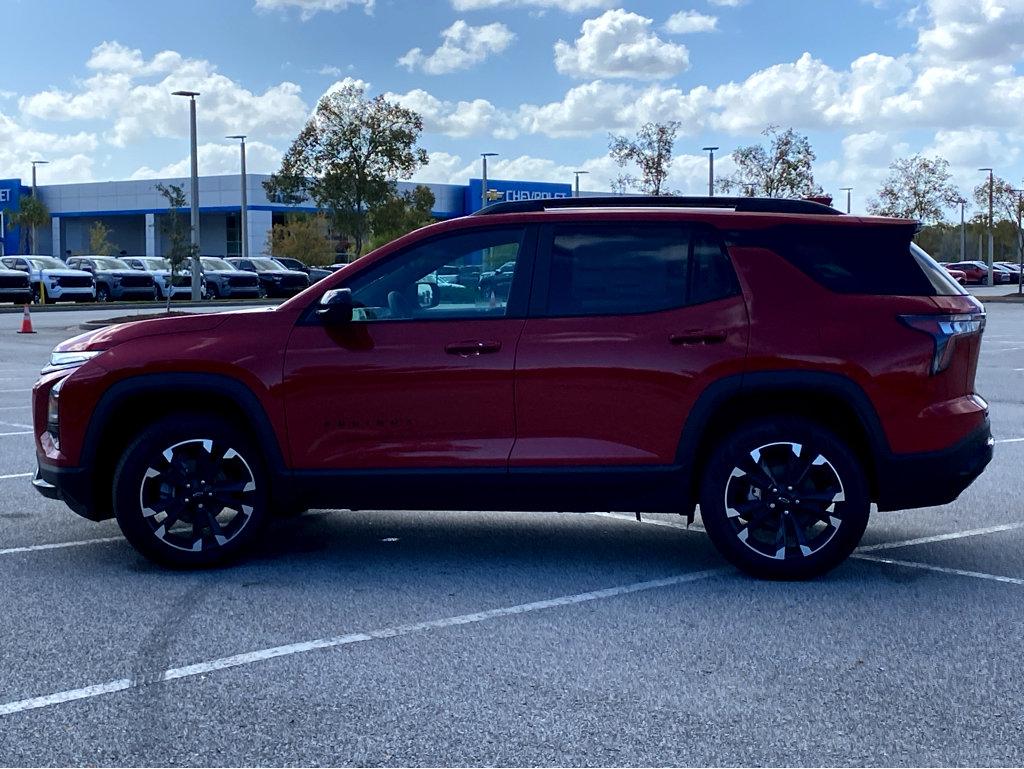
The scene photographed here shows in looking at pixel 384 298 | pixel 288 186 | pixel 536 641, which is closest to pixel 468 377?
pixel 384 298

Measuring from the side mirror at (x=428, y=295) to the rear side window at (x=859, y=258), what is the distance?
1.59m

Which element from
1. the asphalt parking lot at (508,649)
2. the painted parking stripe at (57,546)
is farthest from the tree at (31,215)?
the painted parking stripe at (57,546)

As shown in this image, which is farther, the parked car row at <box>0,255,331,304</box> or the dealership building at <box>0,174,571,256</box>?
the dealership building at <box>0,174,571,256</box>

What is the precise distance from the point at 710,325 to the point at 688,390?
0.32 meters

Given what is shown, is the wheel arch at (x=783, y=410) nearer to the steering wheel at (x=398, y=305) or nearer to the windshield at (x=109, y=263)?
the steering wheel at (x=398, y=305)

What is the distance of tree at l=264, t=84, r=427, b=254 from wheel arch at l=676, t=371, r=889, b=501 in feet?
137

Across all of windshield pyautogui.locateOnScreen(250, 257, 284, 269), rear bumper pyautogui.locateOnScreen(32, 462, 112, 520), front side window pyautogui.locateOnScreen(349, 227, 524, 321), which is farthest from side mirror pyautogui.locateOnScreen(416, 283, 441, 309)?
windshield pyautogui.locateOnScreen(250, 257, 284, 269)

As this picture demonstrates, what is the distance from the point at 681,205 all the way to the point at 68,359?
3.11 m

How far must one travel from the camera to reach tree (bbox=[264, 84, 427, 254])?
47250 mm

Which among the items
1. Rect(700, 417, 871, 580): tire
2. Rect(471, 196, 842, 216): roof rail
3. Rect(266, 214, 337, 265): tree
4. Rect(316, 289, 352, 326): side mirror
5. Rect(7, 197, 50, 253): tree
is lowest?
Rect(700, 417, 871, 580): tire

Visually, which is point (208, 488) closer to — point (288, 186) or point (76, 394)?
point (76, 394)

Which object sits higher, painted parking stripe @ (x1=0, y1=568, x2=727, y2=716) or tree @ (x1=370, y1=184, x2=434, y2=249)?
tree @ (x1=370, y1=184, x2=434, y2=249)

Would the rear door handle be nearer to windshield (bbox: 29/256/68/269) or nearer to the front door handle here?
the front door handle

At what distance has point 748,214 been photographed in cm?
669
